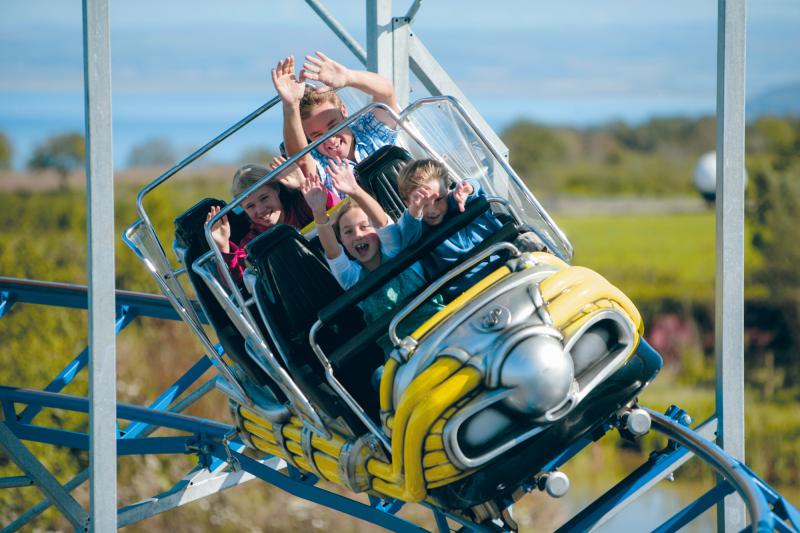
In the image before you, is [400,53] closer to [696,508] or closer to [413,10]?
[413,10]

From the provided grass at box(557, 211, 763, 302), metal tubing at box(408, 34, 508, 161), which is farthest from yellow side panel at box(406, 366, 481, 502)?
grass at box(557, 211, 763, 302)

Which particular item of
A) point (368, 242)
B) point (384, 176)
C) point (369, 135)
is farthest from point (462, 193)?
point (369, 135)

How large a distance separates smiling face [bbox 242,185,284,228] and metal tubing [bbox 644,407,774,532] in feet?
3.44

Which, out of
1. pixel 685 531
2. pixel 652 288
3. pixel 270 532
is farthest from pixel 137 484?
pixel 652 288

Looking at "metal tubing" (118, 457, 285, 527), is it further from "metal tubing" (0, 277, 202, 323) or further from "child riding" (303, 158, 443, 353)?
"child riding" (303, 158, 443, 353)

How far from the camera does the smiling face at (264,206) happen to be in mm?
3043

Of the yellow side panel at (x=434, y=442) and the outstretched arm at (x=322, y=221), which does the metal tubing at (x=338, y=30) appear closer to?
the outstretched arm at (x=322, y=221)

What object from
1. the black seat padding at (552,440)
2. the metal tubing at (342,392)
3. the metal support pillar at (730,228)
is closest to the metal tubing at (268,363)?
the metal tubing at (342,392)

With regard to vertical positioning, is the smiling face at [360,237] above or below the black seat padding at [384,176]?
below

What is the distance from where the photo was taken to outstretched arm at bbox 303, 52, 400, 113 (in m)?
3.10

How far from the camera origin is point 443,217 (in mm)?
2566

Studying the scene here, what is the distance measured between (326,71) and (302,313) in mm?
839

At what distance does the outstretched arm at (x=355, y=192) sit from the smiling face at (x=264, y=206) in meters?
0.40

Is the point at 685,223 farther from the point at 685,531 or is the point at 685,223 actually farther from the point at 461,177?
the point at 461,177
